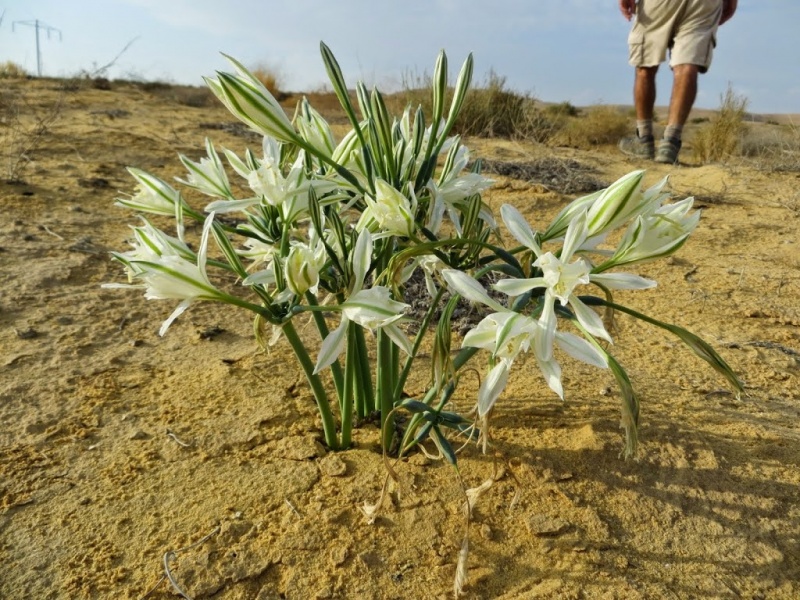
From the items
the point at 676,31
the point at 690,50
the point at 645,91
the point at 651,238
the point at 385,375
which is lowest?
the point at 385,375

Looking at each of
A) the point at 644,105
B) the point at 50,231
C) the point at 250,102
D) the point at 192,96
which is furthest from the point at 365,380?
the point at 192,96

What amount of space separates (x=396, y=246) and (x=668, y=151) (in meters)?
4.70

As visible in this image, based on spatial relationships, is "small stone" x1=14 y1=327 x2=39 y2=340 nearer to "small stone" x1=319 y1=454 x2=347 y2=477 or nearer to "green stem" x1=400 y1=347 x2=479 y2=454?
"small stone" x1=319 y1=454 x2=347 y2=477

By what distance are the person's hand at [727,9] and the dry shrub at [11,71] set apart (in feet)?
27.5

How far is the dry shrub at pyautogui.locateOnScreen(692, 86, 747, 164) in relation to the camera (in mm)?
6094

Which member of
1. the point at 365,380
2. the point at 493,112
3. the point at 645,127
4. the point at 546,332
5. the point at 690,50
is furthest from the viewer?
the point at 493,112

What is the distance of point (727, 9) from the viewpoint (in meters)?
4.99

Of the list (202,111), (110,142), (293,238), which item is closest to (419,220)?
(293,238)

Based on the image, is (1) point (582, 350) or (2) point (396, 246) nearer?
(1) point (582, 350)

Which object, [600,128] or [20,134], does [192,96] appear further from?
[600,128]

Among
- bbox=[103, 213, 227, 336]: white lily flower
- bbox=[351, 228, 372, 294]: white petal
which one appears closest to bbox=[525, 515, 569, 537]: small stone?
bbox=[351, 228, 372, 294]: white petal

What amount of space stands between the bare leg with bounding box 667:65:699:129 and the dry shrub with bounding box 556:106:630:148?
2870 mm

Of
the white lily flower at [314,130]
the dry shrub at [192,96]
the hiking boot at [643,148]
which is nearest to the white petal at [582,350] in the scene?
the white lily flower at [314,130]

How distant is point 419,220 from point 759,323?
171 centimetres
